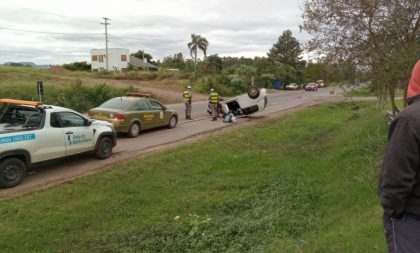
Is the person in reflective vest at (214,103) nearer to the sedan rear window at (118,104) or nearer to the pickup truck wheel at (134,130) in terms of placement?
the pickup truck wheel at (134,130)

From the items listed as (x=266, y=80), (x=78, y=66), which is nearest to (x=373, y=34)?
(x=266, y=80)

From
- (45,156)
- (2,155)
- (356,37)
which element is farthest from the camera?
(356,37)

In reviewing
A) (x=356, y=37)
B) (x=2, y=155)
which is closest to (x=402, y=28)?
(x=356, y=37)

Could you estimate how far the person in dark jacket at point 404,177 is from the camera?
2.53m

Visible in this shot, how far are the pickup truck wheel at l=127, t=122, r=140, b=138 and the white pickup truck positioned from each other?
3.68m

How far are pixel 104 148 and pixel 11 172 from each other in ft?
10.0

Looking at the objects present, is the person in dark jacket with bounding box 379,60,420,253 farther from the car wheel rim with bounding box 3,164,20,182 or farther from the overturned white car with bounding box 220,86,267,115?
the overturned white car with bounding box 220,86,267,115

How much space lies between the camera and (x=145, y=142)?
1412 cm

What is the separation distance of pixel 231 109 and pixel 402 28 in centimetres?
1338

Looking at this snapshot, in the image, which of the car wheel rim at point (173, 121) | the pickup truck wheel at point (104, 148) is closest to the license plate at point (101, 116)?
the pickup truck wheel at point (104, 148)

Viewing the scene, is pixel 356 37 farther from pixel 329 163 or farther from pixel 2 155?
pixel 2 155

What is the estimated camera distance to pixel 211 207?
802 cm

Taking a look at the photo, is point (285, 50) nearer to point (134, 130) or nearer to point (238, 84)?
point (238, 84)

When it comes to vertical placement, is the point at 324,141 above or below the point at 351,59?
below
